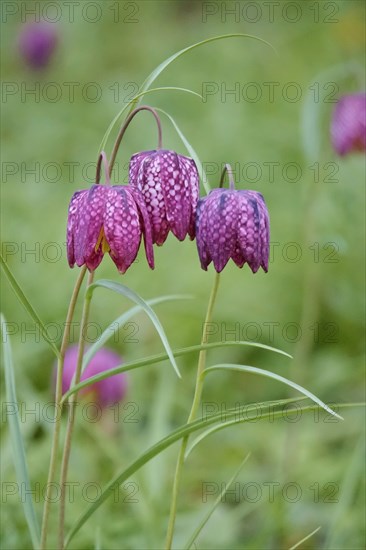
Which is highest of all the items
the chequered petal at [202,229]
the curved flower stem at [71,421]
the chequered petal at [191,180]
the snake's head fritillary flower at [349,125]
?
the snake's head fritillary flower at [349,125]

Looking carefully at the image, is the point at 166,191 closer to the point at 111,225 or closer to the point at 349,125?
the point at 111,225

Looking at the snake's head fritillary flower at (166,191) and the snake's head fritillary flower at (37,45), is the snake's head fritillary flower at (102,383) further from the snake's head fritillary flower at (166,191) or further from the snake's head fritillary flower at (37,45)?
the snake's head fritillary flower at (37,45)

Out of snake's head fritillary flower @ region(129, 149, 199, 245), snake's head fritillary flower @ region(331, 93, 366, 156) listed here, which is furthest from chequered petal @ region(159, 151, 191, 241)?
snake's head fritillary flower @ region(331, 93, 366, 156)

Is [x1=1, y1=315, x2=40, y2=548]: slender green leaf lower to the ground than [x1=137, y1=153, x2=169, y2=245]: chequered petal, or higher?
lower

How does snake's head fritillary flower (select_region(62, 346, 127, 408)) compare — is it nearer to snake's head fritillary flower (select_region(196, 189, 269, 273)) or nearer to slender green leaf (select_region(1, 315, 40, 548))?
slender green leaf (select_region(1, 315, 40, 548))

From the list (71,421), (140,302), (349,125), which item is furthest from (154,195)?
(349,125)

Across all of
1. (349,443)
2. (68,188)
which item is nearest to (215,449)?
(349,443)

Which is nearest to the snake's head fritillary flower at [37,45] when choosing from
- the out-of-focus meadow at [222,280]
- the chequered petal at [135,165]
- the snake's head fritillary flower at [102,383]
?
the out-of-focus meadow at [222,280]
